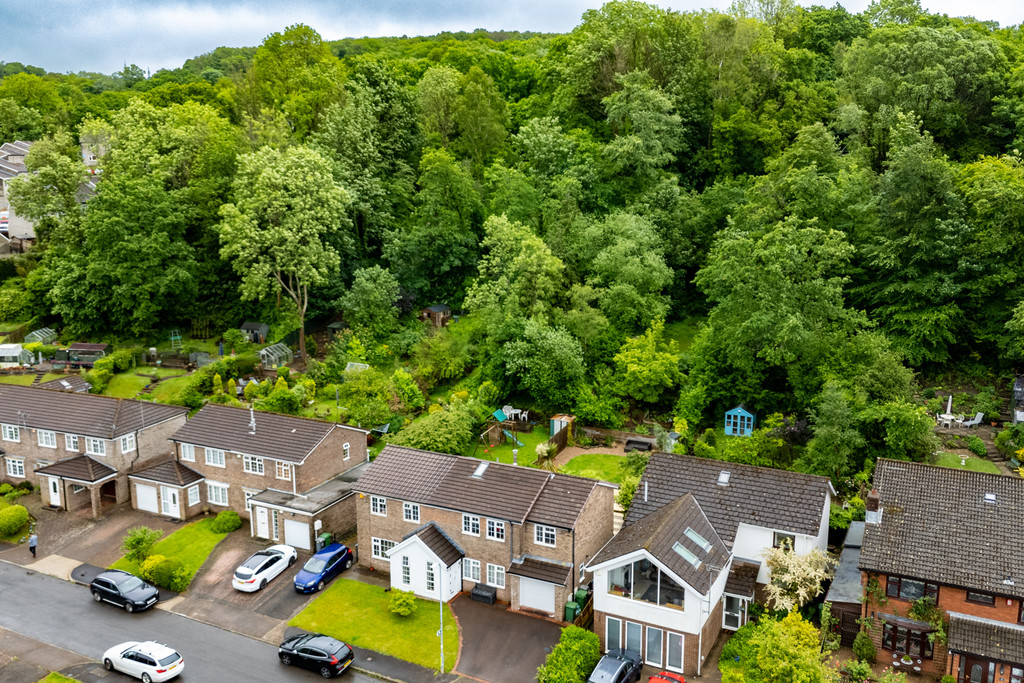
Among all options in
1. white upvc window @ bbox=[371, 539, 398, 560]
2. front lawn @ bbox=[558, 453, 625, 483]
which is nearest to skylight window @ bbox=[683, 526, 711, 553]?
front lawn @ bbox=[558, 453, 625, 483]

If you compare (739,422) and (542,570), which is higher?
(739,422)

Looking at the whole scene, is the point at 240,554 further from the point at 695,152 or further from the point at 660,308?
the point at 695,152

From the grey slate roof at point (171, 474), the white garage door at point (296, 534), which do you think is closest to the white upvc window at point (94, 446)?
the grey slate roof at point (171, 474)

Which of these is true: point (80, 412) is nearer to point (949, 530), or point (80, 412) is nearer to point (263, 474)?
point (263, 474)

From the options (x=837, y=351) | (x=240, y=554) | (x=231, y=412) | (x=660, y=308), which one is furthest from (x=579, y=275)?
(x=240, y=554)

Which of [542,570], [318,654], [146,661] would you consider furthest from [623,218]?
[146,661]

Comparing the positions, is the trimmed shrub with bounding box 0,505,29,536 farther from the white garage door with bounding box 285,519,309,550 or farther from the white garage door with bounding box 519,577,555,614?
the white garage door with bounding box 519,577,555,614
